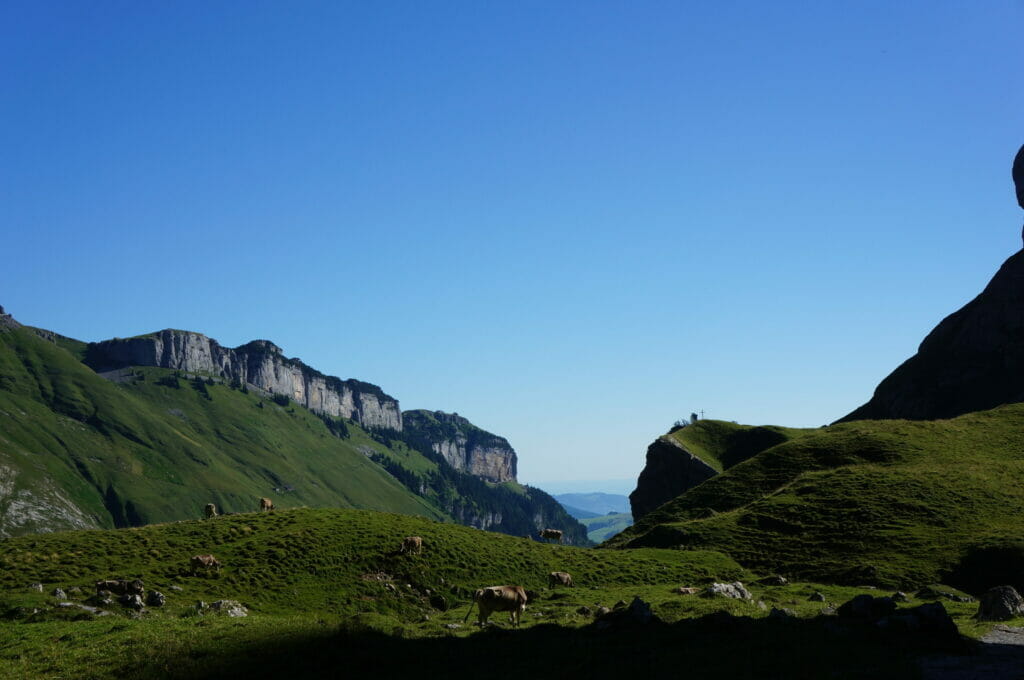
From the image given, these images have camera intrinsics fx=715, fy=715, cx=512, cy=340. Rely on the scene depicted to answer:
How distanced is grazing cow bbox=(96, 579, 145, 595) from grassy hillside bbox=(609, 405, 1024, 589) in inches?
2253

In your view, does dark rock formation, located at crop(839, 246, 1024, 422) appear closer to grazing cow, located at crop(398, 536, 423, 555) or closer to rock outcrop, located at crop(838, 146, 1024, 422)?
rock outcrop, located at crop(838, 146, 1024, 422)

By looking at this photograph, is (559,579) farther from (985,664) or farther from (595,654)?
(985,664)

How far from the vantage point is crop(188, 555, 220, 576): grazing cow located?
51.5 meters

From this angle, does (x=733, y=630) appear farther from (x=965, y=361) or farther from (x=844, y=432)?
(x=965, y=361)

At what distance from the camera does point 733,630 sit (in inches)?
1145

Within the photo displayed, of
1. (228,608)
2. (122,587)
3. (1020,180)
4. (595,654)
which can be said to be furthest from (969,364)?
(122,587)

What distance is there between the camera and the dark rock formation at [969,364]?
503 ft

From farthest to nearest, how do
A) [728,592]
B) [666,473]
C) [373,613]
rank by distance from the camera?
[666,473] < [728,592] < [373,613]

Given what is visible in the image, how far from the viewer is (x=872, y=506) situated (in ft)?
268

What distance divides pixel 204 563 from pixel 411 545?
17030 millimetres

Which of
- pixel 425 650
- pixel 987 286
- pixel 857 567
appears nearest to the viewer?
pixel 425 650

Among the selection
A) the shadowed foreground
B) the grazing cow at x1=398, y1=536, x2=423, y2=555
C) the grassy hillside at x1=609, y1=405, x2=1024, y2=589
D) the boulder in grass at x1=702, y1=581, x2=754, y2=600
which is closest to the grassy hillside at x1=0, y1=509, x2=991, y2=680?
the shadowed foreground

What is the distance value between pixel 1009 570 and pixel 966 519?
14165 millimetres

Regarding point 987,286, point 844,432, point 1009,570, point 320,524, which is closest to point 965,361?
point 987,286
